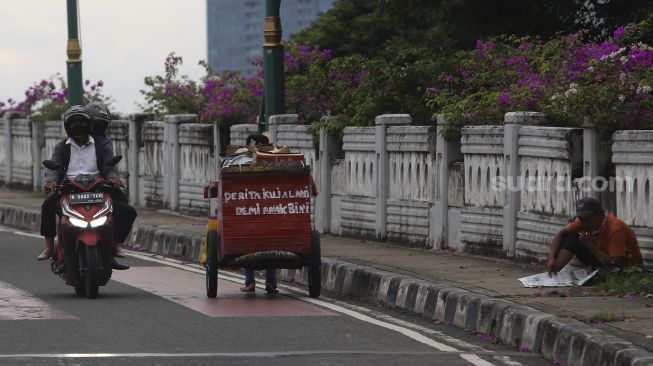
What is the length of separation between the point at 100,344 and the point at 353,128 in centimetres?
913

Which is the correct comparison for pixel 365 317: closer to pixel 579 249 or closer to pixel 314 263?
pixel 314 263

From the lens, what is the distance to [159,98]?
30.0m

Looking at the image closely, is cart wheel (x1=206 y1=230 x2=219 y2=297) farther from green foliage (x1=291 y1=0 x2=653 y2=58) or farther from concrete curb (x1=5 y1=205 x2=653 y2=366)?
green foliage (x1=291 y1=0 x2=653 y2=58)

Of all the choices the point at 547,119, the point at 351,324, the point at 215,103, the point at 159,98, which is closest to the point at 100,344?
the point at 351,324

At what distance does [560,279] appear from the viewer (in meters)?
13.5

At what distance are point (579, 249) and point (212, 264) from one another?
3159 mm

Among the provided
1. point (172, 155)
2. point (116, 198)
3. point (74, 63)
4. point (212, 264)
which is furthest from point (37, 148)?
point (212, 264)

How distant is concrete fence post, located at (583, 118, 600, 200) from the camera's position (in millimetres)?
14609

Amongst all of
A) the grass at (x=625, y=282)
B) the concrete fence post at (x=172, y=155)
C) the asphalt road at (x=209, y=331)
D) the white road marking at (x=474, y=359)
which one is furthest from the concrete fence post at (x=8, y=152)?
the white road marking at (x=474, y=359)

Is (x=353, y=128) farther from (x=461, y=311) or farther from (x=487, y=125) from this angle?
(x=461, y=311)

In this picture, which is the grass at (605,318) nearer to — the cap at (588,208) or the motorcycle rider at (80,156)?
the cap at (588,208)

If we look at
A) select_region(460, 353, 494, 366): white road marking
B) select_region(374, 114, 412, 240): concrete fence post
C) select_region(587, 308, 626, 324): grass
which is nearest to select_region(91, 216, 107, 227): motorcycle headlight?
select_region(460, 353, 494, 366): white road marking

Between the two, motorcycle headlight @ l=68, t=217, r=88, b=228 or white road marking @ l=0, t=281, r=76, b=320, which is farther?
motorcycle headlight @ l=68, t=217, r=88, b=228

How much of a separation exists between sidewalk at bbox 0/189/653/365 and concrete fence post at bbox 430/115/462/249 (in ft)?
0.91
